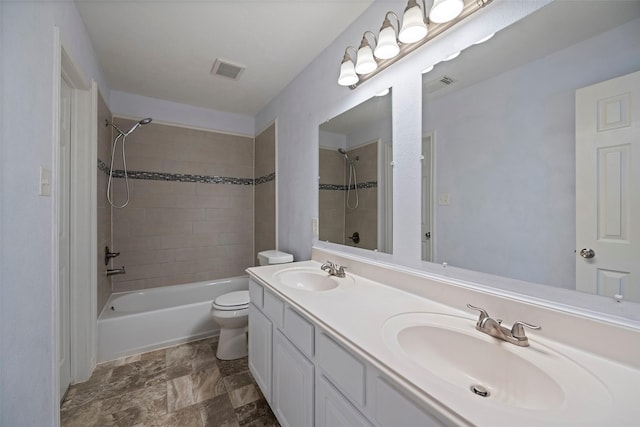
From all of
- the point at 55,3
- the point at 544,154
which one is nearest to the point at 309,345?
the point at 544,154

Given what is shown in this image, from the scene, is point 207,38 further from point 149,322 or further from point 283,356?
point 149,322

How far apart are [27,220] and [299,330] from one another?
3.78 ft

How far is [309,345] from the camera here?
1.02 m

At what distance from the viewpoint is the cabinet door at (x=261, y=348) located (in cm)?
143

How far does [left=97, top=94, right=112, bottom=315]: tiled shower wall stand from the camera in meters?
2.12

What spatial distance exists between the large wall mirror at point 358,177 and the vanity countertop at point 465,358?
447 mm

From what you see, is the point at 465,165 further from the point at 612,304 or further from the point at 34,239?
the point at 34,239

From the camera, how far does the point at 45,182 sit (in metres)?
1.10

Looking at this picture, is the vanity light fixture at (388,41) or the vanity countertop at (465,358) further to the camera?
the vanity light fixture at (388,41)

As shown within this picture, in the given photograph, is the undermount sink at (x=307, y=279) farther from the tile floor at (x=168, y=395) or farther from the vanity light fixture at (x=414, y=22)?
the vanity light fixture at (x=414, y=22)

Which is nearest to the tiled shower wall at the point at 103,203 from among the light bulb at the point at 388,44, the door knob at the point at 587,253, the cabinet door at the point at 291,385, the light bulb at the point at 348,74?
the cabinet door at the point at 291,385

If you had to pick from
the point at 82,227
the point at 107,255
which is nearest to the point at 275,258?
the point at 82,227

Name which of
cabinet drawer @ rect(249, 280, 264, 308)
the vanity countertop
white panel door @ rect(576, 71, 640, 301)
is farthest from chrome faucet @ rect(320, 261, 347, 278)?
white panel door @ rect(576, 71, 640, 301)

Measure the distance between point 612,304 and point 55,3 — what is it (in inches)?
98.3
